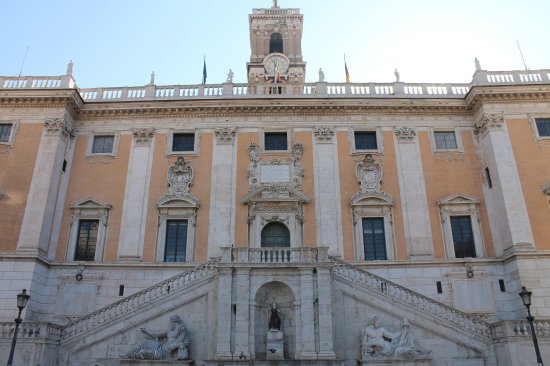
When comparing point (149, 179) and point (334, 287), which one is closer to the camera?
point (334, 287)

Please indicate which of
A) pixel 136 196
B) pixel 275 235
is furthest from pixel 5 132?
pixel 275 235

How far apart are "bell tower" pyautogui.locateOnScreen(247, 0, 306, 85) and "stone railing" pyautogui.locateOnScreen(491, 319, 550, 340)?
91.1ft

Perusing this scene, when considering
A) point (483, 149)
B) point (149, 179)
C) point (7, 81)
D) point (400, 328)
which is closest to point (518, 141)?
point (483, 149)

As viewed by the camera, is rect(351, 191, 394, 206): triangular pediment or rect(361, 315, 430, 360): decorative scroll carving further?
rect(351, 191, 394, 206): triangular pediment

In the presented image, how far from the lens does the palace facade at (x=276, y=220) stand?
1752 centimetres

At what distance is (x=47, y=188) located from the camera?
2252 centimetres

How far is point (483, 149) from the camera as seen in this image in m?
24.5

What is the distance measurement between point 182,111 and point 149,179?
434 centimetres

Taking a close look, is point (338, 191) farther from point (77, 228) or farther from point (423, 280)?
point (77, 228)

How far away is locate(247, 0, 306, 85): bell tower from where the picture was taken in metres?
40.2

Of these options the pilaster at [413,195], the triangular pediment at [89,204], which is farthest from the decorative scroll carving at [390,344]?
the triangular pediment at [89,204]

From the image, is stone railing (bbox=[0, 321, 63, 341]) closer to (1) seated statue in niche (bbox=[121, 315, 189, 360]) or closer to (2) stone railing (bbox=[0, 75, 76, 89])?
(1) seated statue in niche (bbox=[121, 315, 189, 360])

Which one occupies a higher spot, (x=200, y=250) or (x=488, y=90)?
(x=488, y=90)

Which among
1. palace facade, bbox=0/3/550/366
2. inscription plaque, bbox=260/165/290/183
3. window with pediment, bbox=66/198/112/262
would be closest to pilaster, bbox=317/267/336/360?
palace facade, bbox=0/3/550/366
